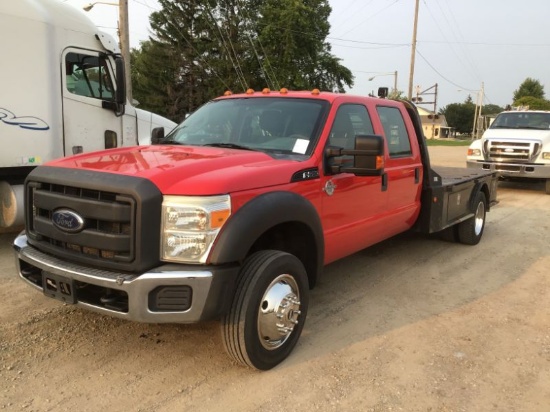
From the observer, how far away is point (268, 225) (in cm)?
324

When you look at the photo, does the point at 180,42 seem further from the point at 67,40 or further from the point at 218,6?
the point at 67,40

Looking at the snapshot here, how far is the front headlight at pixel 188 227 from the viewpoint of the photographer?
2912 millimetres

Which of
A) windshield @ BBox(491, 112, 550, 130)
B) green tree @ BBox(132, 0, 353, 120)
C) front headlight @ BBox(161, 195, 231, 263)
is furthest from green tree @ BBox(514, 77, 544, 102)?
front headlight @ BBox(161, 195, 231, 263)

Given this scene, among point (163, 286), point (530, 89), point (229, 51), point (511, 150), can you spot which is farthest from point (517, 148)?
point (530, 89)

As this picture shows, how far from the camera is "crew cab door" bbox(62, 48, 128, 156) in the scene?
6.74 metres

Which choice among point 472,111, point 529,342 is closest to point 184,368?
point 529,342

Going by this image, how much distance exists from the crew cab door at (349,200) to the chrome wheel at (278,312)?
752 millimetres

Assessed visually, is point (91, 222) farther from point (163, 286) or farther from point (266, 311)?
point (266, 311)

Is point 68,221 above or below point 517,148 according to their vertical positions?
below

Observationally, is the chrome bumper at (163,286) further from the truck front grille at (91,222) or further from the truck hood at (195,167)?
the truck hood at (195,167)

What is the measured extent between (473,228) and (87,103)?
561cm

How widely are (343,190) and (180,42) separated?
41736 mm

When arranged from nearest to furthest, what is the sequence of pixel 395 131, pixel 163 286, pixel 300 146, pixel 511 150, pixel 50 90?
1. pixel 163 286
2. pixel 300 146
3. pixel 395 131
4. pixel 50 90
5. pixel 511 150

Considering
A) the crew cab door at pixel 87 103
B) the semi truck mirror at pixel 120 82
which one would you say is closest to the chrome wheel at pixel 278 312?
the crew cab door at pixel 87 103
